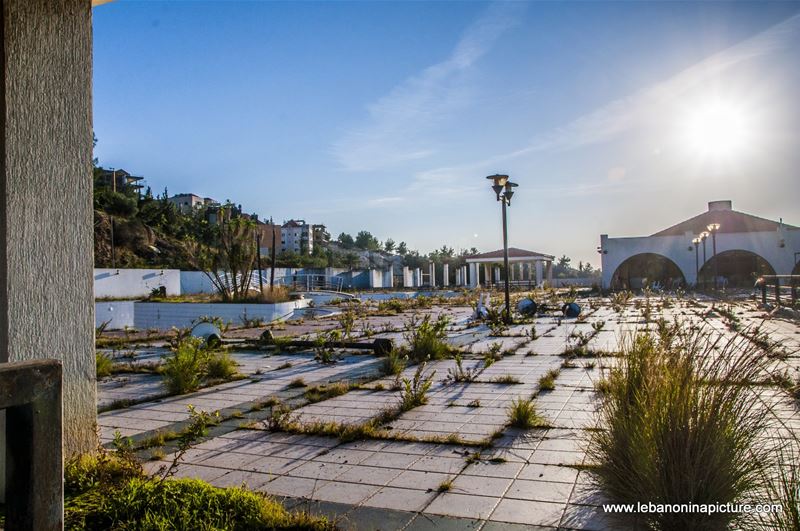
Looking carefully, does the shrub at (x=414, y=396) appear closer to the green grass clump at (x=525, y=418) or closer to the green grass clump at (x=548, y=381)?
the green grass clump at (x=525, y=418)

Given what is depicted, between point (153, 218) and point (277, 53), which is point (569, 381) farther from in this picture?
point (153, 218)

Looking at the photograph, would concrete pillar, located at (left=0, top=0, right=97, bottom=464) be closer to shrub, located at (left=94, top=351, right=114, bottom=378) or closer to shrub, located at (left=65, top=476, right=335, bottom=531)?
shrub, located at (left=65, top=476, right=335, bottom=531)

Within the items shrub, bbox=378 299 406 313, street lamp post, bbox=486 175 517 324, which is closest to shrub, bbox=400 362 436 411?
street lamp post, bbox=486 175 517 324

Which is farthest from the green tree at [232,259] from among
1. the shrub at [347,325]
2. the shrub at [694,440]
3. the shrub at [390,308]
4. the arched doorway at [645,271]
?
the arched doorway at [645,271]

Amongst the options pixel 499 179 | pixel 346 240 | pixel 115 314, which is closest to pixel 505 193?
pixel 499 179

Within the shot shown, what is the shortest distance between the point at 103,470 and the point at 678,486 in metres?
2.57

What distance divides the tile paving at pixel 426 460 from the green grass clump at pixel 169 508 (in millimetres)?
294

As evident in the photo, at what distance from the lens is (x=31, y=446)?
1.48 meters

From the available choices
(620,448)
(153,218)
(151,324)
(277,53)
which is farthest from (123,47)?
(153,218)

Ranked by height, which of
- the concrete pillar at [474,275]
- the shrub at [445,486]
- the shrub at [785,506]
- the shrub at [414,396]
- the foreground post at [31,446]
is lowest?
the shrub at [445,486]

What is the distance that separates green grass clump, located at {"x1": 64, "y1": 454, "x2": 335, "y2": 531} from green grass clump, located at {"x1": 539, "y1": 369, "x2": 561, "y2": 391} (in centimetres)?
352

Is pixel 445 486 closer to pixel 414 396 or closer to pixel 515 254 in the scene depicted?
pixel 414 396

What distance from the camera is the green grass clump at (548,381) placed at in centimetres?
565

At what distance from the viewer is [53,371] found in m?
1.54
